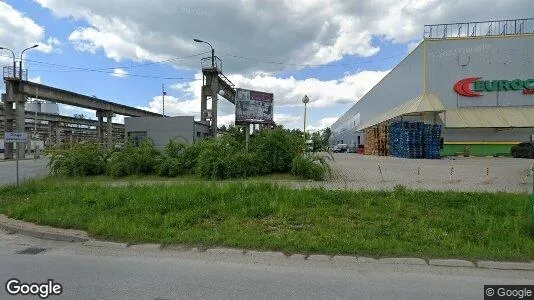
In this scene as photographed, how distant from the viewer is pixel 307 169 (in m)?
12.9

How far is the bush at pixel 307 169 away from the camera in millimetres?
12883

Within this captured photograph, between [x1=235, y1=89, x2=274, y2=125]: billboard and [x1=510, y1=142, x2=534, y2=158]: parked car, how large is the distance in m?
23.9

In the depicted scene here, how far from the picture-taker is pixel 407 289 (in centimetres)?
423

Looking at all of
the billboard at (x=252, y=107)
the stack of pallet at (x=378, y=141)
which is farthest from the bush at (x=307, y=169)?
the stack of pallet at (x=378, y=141)

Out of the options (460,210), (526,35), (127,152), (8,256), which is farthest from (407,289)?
(526,35)

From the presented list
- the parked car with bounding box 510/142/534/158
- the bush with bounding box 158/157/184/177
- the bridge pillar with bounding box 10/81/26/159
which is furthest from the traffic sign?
the parked car with bounding box 510/142/534/158

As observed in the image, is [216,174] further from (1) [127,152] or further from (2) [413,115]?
(2) [413,115]

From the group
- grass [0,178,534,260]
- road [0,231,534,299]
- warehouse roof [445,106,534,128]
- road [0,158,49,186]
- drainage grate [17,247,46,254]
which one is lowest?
drainage grate [17,247,46,254]

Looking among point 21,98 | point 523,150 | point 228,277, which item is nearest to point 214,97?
point 21,98

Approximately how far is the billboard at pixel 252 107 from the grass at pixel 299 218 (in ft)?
26.8

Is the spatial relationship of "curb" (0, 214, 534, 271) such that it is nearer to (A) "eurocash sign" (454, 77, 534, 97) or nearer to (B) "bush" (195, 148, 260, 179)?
(B) "bush" (195, 148, 260, 179)

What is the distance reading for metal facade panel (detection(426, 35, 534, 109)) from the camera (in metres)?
31.6

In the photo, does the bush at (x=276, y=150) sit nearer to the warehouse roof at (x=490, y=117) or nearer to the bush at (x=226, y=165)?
the bush at (x=226, y=165)

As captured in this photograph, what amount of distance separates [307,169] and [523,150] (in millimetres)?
26047
